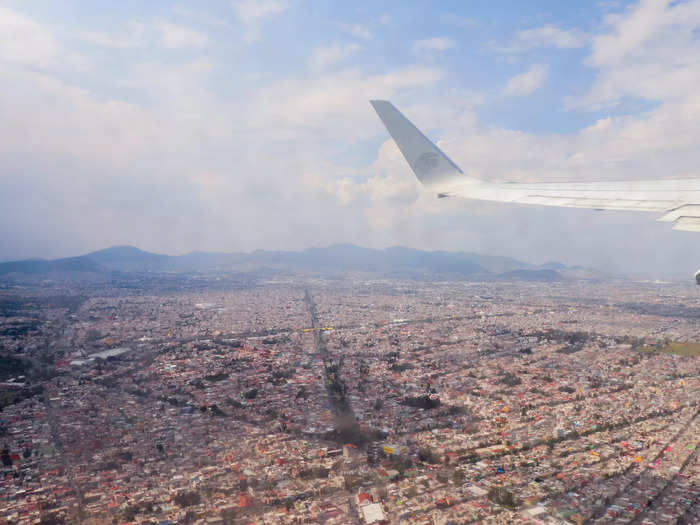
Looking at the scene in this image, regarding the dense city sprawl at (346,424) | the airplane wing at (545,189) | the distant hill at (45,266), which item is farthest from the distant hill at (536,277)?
the distant hill at (45,266)

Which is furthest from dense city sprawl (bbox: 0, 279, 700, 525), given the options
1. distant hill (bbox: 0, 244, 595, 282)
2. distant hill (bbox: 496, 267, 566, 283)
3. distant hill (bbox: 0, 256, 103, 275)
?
distant hill (bbox: 0, 244, 595, 282)

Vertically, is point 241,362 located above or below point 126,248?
below

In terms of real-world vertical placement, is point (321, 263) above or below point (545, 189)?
below

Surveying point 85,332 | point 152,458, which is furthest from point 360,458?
point 85,332

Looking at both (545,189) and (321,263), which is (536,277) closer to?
(321,263)

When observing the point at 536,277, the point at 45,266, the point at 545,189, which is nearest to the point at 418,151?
Answer: the point at 545,189

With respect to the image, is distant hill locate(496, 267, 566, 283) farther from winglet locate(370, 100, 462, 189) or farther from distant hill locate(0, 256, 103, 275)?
distant hill locate(0, 256, 103, 275)

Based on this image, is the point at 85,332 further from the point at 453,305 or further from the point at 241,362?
the point at 453,305
